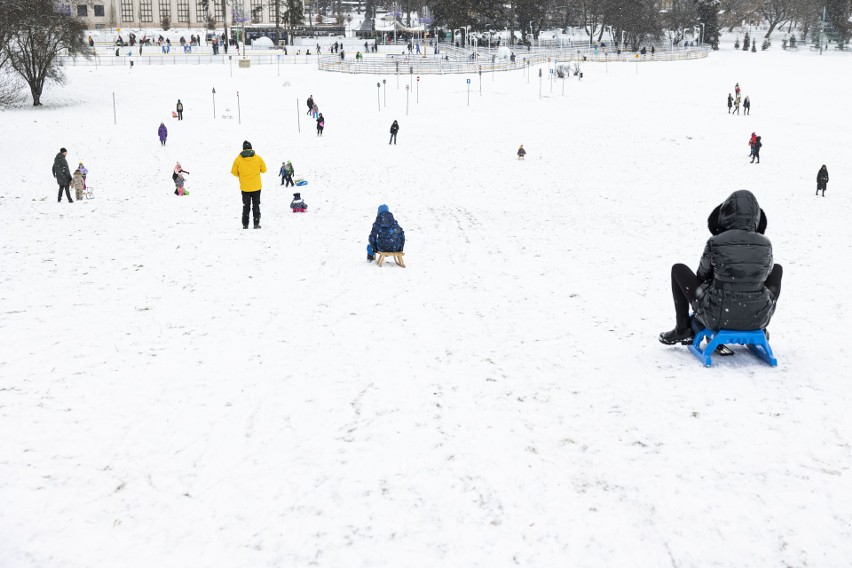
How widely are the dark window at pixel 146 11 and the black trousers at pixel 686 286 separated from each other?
130 meters

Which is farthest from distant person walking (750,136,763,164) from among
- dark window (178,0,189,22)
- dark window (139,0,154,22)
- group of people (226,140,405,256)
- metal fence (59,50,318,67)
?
dark window (139,0,154,22)

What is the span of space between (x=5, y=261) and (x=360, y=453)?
956 cm

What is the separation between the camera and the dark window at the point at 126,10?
119 m

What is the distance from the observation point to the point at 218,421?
6.08 meters

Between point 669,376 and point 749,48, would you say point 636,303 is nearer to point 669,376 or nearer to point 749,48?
point 669,376

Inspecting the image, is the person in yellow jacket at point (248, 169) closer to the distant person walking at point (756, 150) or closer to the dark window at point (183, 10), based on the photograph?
the distant person walking at point (756, 150)

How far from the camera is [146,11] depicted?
394 feet

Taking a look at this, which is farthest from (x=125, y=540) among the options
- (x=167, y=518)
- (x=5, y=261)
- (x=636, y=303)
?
(x=5, y=261)

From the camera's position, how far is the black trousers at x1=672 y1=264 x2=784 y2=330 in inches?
273

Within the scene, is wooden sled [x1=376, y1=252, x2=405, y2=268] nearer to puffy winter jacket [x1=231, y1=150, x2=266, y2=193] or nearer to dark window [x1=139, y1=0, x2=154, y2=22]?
puffy winter jacket [x1=231, y1=150, x2=266, y2=193]

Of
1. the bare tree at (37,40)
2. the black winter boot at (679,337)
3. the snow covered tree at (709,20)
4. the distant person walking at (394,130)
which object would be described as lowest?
the black winter boot at (679,337)

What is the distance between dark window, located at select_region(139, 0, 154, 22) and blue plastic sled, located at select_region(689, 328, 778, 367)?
12996 cm

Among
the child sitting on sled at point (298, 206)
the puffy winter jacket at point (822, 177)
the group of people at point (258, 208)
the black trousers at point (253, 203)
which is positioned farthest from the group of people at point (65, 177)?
the puffy winter jacket at point (822, 177)

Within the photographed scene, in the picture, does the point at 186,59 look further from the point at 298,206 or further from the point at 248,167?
the point at 248,167
